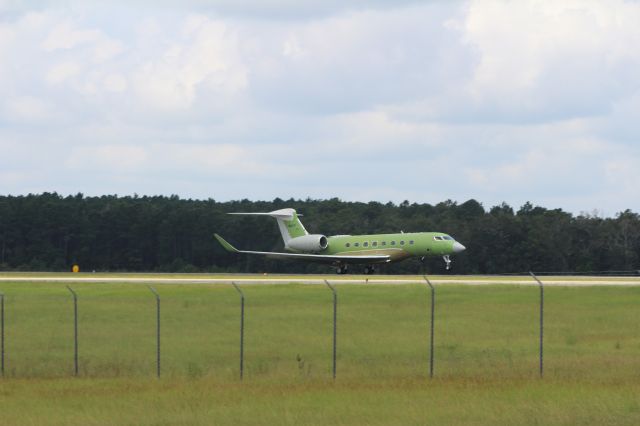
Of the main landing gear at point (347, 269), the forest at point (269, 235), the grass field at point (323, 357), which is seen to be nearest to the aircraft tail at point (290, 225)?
the main landing gear at point (347, 269)

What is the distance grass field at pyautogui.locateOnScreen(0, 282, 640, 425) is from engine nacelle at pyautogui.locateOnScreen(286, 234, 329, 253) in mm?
27783

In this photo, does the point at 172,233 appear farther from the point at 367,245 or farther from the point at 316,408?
the point at 316,408

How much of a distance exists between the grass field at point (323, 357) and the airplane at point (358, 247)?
20277mm

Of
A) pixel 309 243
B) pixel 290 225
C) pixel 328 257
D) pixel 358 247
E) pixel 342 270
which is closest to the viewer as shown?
pixel 358 247

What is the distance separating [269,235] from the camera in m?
132

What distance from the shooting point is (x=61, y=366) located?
3497 centimetres

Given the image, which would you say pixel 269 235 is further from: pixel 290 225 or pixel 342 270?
pixel 342 270

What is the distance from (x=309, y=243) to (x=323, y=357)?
53.8 m

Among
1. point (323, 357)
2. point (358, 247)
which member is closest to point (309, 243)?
point (358, 247)

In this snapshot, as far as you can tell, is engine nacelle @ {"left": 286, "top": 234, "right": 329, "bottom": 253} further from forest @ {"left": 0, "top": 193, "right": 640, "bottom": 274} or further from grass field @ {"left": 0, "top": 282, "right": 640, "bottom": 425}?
grass field @ {"left": 0, "top": 282, "right": 640, "bottom": 425}

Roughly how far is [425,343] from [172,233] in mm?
95501

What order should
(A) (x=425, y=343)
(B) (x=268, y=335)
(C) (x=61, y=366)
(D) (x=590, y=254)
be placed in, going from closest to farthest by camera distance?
(C) (x=61, y=366)
(A) (x=425, y=343)
(B) (x=268, y=335)
(D) (x=590, y=254)

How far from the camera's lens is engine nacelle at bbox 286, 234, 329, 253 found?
8988cm

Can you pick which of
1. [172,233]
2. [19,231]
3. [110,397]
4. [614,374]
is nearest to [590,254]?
[172,233]
